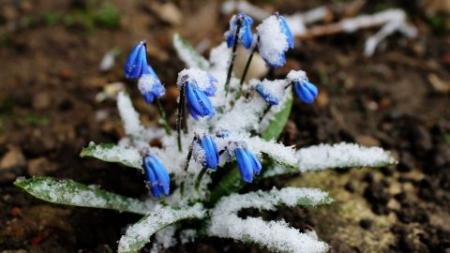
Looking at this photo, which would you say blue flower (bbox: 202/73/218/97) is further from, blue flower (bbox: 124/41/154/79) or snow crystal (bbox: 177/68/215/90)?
blue flower (bbox: 124/41/154/79)

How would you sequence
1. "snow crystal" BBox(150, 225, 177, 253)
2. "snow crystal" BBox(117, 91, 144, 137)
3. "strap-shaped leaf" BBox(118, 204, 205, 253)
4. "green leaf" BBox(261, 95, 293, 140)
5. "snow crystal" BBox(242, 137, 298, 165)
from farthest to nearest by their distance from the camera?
"snow crystal" BBox(117, 91, 144, 137), "green leaf" BBox(261, 95, 293, 140), "snow crystal" BBox(150, 225, 177, 253), "snow crystal" BBox(242, 137, 298, 165), "strap-shaped leaf" BBox(118, 204, 205, 253)

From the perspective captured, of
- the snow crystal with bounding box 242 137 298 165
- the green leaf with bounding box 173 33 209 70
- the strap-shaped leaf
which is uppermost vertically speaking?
the green leaf with bounding box 173 33 209 70

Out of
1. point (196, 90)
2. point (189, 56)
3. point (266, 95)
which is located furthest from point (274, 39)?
point (189, 56)

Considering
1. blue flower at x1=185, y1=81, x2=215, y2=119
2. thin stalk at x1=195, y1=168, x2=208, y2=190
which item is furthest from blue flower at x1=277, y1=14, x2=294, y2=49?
thin stalk at x1=195, y1=168, x2=208, y2=190

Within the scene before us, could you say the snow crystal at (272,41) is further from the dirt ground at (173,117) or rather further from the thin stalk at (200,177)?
the dirt ground at (173,117)

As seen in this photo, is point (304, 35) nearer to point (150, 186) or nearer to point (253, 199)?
point (253, 199)

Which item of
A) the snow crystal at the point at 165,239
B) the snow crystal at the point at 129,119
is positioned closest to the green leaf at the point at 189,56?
the snow crystal at the point at 129,119
